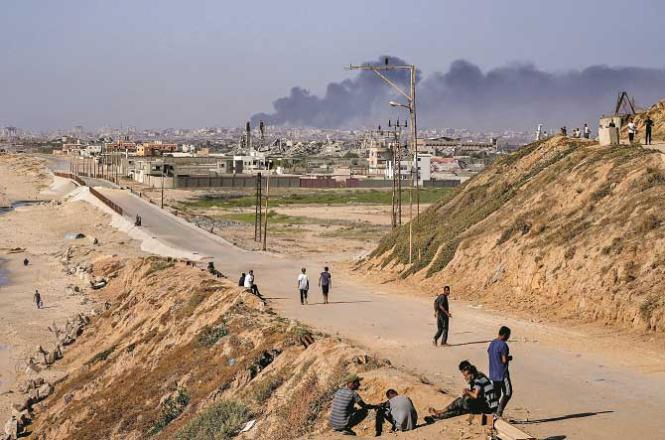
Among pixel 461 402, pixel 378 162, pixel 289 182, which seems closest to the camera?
pixel 461 402

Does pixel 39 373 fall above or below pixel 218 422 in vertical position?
below

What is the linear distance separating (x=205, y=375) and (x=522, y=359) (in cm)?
788

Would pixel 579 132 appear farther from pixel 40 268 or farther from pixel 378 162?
pixel 378 162

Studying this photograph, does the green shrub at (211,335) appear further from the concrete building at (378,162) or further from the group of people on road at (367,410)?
the concrete building at (378,162)

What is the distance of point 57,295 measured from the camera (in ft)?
161

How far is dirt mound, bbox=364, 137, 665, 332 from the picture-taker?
23516 millimetres

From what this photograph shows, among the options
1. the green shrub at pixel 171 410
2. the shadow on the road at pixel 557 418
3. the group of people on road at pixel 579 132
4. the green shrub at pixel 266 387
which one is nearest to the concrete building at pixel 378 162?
the group of people on road at pixel 579 132

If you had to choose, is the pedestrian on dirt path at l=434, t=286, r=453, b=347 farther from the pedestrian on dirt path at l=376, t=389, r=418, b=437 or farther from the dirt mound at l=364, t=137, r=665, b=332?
the pedestrian on dirt path at l=376, t=389, r=418, b=437

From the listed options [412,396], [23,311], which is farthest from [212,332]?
[23,311]

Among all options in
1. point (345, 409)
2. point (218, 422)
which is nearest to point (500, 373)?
point (345, 409)

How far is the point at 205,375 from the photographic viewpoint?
22609mm

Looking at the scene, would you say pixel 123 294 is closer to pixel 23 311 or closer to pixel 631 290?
pixel 23 311

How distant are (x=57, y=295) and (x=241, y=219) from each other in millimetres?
42175

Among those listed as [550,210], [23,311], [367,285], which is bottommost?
[23,311]
